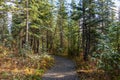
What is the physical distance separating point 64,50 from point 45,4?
19302 millimetres

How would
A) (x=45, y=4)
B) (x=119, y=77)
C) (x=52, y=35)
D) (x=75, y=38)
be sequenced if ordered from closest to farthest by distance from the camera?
(x=119, y=77), (x=45, y=4), (x=75, y=38), (x=52, y=35)

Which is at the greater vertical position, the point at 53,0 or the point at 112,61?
the point at 53,0

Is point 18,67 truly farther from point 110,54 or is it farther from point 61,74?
point 110,54

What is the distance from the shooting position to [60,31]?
2216 inches

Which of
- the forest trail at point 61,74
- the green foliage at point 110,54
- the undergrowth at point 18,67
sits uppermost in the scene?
the green foliage at point 110,54

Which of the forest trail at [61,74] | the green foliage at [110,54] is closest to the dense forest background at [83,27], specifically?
the green foliage at [110,54]

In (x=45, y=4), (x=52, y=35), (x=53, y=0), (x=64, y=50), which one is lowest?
(x=64, y=50)

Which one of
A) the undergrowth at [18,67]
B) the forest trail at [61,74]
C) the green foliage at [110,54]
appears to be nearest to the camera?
the green foliage at [110,54]

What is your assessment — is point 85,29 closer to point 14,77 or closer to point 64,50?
point 14,77

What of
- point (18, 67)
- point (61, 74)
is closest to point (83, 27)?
point (61, 74)

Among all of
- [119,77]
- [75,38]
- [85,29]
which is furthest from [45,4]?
[119,77]

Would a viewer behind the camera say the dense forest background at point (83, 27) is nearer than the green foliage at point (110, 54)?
No

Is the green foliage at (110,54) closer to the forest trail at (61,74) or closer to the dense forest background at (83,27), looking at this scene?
the dense forest background at (83,27)

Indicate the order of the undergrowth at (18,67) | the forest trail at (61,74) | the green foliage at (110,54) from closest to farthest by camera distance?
1. the green foliage at (110,54)
2. the undergrowth at (18,67)
3. the forest trail at (61,74)
